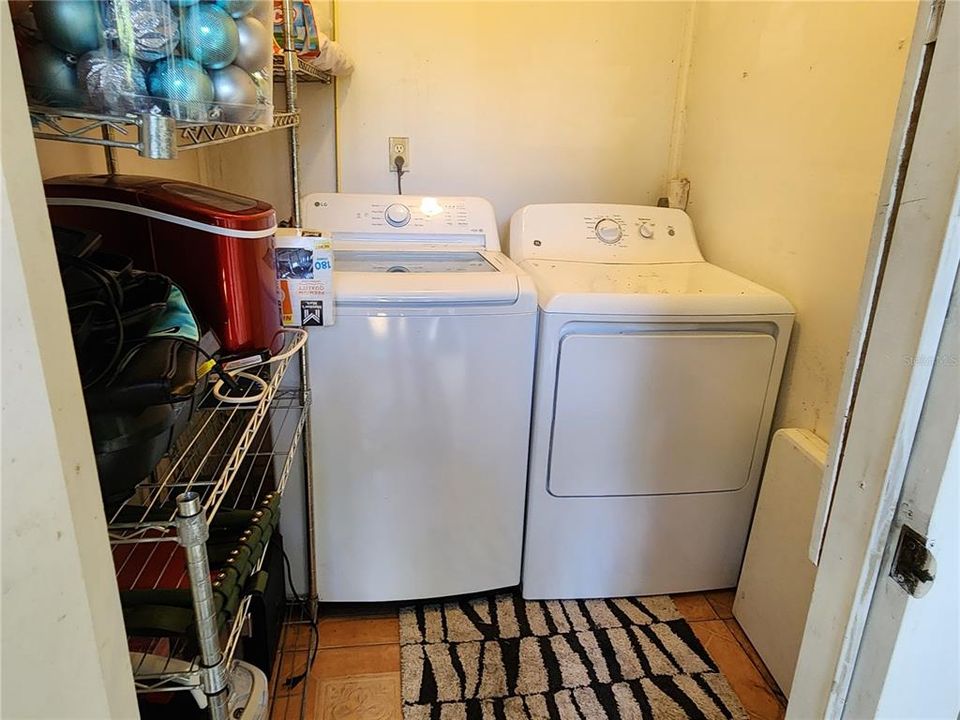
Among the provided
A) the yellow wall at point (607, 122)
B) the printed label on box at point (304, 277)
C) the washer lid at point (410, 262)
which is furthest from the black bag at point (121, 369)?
the yellow wall at point (607, 122)

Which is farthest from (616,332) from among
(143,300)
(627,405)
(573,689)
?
(143,300)

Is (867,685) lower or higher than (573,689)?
higher

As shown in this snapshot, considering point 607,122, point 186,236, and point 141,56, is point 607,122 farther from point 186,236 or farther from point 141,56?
point 141,56

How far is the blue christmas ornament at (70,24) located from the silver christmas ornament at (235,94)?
0.15 m

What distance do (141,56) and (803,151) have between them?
1.56 m

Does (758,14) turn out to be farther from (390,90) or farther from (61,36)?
(61,36)

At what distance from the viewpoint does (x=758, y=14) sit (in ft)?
5.94

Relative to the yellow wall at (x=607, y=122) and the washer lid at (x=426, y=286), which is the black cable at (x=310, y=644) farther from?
the yellow wall at (x=607, y=122)

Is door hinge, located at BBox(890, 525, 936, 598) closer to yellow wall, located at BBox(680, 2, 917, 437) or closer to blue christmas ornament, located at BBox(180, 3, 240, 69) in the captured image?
blue christmas ornament, located at BBox(180, 3, 240, 69)

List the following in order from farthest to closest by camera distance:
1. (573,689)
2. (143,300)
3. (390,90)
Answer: (390,90) < (573,689) < (143,300)

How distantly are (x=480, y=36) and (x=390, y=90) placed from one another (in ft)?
1.13

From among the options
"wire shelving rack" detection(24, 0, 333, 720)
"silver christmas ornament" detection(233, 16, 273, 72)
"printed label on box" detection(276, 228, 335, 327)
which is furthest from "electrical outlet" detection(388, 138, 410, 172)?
"silver christmas ornament" detection(233, 16, 273, 72)

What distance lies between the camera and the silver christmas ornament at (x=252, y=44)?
77cm

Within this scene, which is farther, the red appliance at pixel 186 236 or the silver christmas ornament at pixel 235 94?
the red appliance at pixel 186 236
